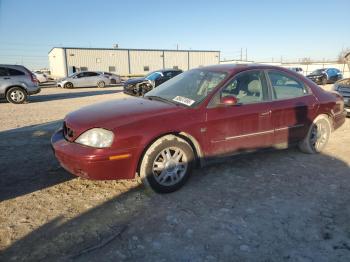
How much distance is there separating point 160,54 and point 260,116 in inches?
1661

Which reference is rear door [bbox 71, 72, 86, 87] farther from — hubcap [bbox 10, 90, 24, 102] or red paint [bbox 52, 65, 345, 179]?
red paint [bbox 52, 65, 345, 179]

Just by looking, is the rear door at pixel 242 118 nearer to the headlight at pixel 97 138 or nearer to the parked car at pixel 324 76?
the headlight at pixel 97 138

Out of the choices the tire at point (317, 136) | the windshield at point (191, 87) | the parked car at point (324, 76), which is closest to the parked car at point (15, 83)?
the windshield at point (191, 87)

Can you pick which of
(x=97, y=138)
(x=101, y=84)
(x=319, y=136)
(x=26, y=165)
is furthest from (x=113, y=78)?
(x=97, y=138)

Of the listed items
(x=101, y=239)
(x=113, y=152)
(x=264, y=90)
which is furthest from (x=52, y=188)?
(x=264, y=90)

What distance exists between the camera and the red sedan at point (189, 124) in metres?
3.70

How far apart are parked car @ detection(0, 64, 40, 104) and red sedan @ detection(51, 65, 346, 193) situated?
10939 millimetres

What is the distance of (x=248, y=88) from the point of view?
477 cm

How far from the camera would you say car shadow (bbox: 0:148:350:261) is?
9.37 ft

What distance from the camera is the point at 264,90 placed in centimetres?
484

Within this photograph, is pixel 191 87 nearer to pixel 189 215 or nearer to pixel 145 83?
pixel 189 215

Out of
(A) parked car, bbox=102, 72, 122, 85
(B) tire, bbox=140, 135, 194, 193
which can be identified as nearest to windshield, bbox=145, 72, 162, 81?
(A) parked car, bbox=102, 72, 122, 85

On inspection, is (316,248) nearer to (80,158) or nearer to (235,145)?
(235,145)

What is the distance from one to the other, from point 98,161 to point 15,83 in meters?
12.1
